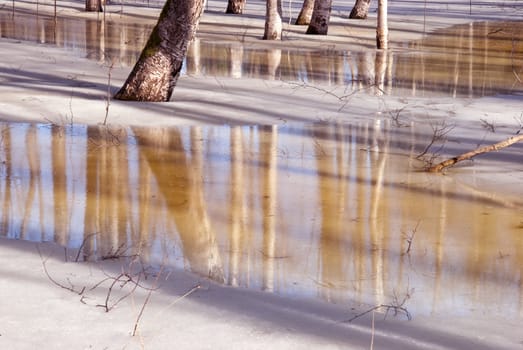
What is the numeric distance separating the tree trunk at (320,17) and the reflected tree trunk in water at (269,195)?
13.3 metres

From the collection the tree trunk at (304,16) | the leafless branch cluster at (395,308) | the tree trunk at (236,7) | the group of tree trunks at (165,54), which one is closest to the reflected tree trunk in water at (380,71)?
the group of tree trunks at (165,54)

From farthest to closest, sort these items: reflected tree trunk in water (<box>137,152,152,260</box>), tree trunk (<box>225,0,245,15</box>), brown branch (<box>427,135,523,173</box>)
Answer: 1. tree trunk (<box>225,0,245,15</box>)
2. brown branch (<box>427,135,523,173</box>)
3. reflected tree trunk in water (<box>137,152,152,260</box>)

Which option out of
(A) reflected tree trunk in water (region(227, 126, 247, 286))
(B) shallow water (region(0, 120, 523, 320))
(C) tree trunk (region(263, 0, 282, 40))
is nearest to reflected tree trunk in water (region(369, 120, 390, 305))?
(B) shallow water (region(0, 120, 523, 320))

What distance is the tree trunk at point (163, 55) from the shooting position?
41.0 ft

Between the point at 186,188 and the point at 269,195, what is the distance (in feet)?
2.41

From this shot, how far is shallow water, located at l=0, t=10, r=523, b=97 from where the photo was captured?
626 inches

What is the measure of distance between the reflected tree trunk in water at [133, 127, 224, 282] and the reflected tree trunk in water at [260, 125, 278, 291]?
0.32m

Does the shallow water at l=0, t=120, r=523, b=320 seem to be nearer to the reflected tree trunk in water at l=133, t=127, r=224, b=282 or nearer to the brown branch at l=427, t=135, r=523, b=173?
the reflected tree trunk in water at l=133, t=127, r=224, b=282

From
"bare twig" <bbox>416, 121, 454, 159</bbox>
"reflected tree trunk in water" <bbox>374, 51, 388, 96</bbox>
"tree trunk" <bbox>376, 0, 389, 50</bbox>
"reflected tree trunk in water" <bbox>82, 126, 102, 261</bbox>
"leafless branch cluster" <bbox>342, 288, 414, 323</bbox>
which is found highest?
"tree trunk" <bbox>376, 0, 389, 50</bbox>

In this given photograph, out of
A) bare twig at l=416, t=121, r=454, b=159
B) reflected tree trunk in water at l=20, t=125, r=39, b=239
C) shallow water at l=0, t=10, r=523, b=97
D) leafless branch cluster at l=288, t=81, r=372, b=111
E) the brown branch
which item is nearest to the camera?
reflected tree trunk in water at l=20, t=125, r=39, b=239

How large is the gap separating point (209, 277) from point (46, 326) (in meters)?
1.31

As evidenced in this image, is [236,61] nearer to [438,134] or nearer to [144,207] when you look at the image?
[438,134]

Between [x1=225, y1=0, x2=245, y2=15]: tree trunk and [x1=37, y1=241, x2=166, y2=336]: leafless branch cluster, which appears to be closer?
[x1=37, y1=241, x2=166, y2=336]: leafless branch cluster

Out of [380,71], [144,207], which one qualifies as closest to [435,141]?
[144,207]
